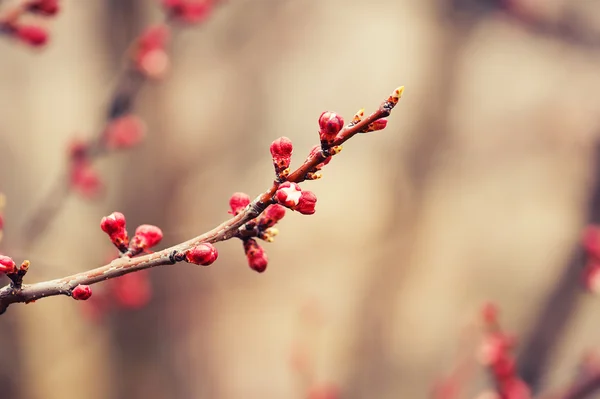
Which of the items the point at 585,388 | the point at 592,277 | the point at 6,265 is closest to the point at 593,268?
the point at 592,277

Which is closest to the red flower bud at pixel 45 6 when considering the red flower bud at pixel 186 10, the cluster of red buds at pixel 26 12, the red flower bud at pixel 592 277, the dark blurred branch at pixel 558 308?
the cluster of red buds at pixel 26 12

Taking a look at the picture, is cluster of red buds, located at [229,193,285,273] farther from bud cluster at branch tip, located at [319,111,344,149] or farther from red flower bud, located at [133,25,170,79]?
red flower bud, located at [133,25,170,79]

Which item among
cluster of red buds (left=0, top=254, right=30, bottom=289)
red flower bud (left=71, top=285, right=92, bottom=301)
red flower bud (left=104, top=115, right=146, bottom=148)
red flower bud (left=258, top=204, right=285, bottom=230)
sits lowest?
red flower bud (left=104, top=115, right=146, bottom=148)

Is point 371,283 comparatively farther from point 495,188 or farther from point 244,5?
point 244,5

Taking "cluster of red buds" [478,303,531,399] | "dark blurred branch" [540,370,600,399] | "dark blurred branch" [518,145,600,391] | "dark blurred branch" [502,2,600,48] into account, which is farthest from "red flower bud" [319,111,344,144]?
"dark blurred branch" [502,2,600,48]

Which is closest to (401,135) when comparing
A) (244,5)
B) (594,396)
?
(244,5)

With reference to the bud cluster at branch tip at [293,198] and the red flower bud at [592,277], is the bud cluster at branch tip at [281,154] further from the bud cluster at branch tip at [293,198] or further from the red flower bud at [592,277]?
the red flower bud at [592,277]
